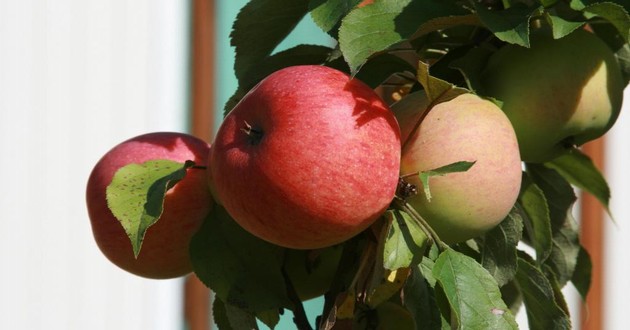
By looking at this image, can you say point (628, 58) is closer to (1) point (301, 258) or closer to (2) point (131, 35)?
(1) point (301, 258)

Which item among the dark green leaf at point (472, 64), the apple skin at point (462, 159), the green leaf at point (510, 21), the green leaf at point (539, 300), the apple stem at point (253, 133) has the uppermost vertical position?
the green leaf at point (510, 21)

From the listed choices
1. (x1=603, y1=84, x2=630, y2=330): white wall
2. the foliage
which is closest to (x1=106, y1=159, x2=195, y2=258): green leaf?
the foliage

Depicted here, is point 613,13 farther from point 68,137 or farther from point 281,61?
point 68,137

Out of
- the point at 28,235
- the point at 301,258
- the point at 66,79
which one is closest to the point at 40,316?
the point at 28,235

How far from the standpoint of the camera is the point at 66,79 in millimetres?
2166

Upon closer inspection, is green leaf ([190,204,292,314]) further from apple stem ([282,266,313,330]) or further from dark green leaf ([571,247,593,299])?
dark green leaf ([571,247,593,299])

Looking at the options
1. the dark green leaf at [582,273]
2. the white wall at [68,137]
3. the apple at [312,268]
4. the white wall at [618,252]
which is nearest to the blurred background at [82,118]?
the white wall at [68,137]

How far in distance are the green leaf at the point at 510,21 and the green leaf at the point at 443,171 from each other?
0.10 metres

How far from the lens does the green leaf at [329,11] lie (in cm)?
75

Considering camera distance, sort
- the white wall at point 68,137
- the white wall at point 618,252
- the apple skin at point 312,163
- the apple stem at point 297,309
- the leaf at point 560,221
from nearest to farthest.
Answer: the apple skin at point 312,163 < the apple stem at point 297,309 < the leaf at point 560,221 < the white wall at point 68,137 < the white wall at point 618,252

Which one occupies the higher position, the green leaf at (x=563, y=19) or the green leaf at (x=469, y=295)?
Answer: the green leaf at (x=563, y=19)

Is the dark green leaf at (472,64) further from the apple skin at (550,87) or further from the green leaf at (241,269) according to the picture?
the green leaf at (241,269)

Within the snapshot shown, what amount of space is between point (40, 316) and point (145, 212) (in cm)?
140

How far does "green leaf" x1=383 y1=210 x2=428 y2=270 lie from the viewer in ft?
2.29
